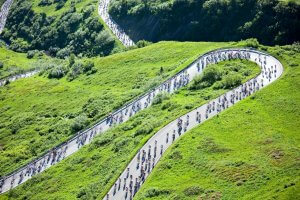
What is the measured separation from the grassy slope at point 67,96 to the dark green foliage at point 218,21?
31.8 metres

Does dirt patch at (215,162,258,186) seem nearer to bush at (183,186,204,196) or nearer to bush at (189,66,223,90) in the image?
bush at (183,186,204,196)

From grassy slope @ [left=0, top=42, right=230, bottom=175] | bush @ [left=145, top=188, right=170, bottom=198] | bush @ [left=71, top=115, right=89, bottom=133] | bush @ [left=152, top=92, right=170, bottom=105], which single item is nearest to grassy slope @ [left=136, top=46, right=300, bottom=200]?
bush @ [left=145, top=188, right=170, bottom=198]

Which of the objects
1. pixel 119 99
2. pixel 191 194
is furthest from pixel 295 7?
pixel 191 194

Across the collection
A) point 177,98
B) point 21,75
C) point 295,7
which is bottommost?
point 21,75

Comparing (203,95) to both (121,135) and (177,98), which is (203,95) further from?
(121,135)

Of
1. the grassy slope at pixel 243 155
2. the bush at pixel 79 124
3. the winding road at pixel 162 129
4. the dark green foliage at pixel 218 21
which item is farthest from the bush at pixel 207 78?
the dark green foliage at pixel 218 21

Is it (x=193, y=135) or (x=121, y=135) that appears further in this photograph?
(x=121, y=135)

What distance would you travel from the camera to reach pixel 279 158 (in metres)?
74.6

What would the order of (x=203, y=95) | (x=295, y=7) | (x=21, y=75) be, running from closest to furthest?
(x=203, y=95), (x=295, y=7), (x=21, y=75)

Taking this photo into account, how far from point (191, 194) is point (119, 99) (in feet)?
178

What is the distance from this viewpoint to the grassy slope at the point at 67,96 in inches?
4550

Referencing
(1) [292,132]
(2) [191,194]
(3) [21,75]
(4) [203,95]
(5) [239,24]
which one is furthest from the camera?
(3) [21,75]

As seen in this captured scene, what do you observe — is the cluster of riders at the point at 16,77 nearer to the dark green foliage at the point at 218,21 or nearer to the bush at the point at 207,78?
the dark green foliage at the point at 218,21

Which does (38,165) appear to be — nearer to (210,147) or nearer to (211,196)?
A: (210,147)
